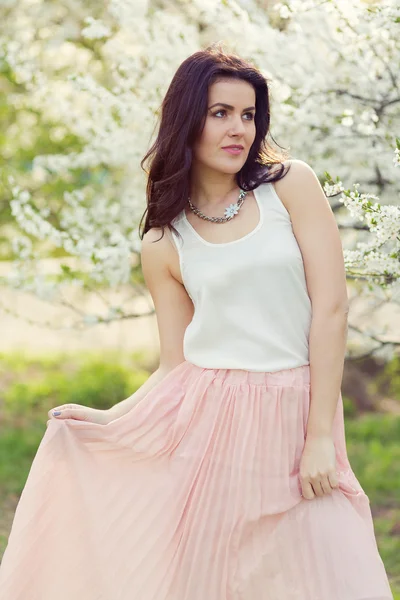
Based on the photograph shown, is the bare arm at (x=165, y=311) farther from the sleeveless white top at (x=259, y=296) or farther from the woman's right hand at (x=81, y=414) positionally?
the sleeveless white top at (x=259, y=296)

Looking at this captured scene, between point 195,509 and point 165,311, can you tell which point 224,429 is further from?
point 165,311

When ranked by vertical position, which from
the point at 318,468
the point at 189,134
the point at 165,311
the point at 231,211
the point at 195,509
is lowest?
the point at 195,509

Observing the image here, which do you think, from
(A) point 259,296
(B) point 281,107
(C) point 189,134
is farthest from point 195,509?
(B) point 281,107

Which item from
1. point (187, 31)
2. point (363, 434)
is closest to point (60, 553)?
point (187, 31)

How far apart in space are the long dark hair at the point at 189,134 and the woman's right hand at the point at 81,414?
1.80 feet

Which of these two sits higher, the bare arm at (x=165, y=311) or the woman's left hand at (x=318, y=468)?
the bare arm at (x=165, y=311)

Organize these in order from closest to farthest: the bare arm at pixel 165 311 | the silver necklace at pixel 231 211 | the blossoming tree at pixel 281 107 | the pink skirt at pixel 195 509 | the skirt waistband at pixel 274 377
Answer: the pink skirt at pixel 195 509 → the skirt waistband at pixel 274 377 → the silver necklace at pixel 231 211 → the bare arm at pixel 165 311 → the blossoming tree at pixel 281 107

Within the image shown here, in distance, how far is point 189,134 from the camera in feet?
8.39

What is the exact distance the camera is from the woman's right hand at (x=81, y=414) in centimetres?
262

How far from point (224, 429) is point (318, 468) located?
0.28 meters

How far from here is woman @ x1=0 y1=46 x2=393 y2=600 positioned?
238 cm

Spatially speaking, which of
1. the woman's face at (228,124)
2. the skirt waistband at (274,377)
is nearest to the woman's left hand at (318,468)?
the skirt waistband at (274,377)

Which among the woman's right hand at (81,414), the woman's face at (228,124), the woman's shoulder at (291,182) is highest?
the woman's face at (228,124)

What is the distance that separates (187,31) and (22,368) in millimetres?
4525
